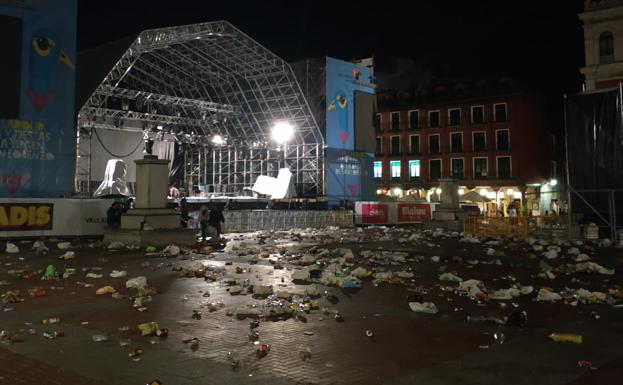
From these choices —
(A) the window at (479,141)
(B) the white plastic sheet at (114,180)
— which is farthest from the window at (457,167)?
(B) the white plastic sheet at (114,180)

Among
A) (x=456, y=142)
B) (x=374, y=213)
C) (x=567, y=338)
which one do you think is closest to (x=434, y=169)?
(x=456, y=142)

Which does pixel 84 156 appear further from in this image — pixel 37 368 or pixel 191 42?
pixel 37 368

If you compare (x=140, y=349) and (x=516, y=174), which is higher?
(x=516, y=174)

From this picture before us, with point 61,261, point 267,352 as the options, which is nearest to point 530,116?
point 61,261

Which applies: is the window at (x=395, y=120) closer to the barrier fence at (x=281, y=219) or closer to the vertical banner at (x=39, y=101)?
the barrier fence at (x=281, y=219)

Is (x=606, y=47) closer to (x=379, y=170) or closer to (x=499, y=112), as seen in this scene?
(x=499, y=112)

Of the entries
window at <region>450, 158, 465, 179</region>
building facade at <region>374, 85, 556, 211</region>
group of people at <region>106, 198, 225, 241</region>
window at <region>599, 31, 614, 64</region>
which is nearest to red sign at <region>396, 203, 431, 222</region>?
window at <region>599, 31, 614, 64</region>

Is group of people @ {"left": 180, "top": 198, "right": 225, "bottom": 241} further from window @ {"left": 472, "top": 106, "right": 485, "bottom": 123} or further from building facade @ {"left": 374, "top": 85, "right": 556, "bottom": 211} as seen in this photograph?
window @ {"left": 472, "top": 106, "right": 485, "bottom": 123}

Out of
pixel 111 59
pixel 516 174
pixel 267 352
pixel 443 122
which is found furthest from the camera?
pixel 443 122

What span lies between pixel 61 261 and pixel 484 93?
168ft

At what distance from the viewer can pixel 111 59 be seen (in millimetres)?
29203

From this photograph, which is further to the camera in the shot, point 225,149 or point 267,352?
point 225,149

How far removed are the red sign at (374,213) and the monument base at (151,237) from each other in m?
16.3

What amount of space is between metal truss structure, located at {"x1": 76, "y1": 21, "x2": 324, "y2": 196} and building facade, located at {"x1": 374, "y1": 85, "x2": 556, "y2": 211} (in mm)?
23186
